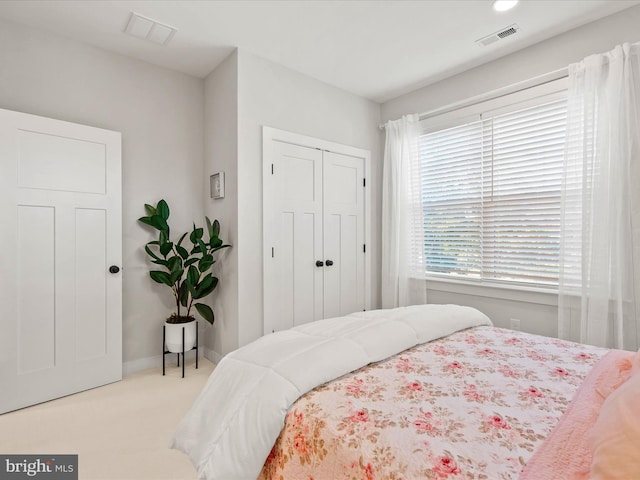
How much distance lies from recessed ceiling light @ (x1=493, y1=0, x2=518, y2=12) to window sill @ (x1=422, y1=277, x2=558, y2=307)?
2.09 m

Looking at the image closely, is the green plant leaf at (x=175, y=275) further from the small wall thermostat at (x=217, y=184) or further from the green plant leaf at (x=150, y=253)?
the small wall thermostat at (x=217, y=184)

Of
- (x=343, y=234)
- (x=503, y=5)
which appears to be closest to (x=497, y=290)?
(x=343, y=234)

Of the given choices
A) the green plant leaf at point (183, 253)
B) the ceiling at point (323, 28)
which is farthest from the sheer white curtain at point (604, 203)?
the green plant leaf at point (183, 253)

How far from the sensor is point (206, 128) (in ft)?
11.2

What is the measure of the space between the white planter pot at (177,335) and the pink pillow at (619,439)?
2812 millimetres

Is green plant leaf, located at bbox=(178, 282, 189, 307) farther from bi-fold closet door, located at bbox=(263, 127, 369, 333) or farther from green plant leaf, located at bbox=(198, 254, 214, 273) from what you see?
bi-fold closet door, located at bbox=(263, 127, 369, 333)

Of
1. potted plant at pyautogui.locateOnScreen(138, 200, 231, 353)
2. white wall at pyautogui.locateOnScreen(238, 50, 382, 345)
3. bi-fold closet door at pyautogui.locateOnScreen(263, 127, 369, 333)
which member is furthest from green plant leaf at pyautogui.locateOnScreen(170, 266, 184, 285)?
bi-fold closet door at pyautogui.locateOnScreen(263, 127, 369, 333)

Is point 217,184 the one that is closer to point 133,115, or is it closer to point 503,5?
point 133,115

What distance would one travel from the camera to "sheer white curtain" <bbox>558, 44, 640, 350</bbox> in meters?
2.29

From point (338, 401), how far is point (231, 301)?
6.82ft

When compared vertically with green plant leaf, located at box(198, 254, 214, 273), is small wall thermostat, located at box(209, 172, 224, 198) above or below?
above

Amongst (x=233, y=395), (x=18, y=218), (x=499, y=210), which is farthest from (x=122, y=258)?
(x=499, y=210)

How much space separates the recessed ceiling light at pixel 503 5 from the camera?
2.31 m

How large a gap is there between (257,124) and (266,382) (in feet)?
7.86
